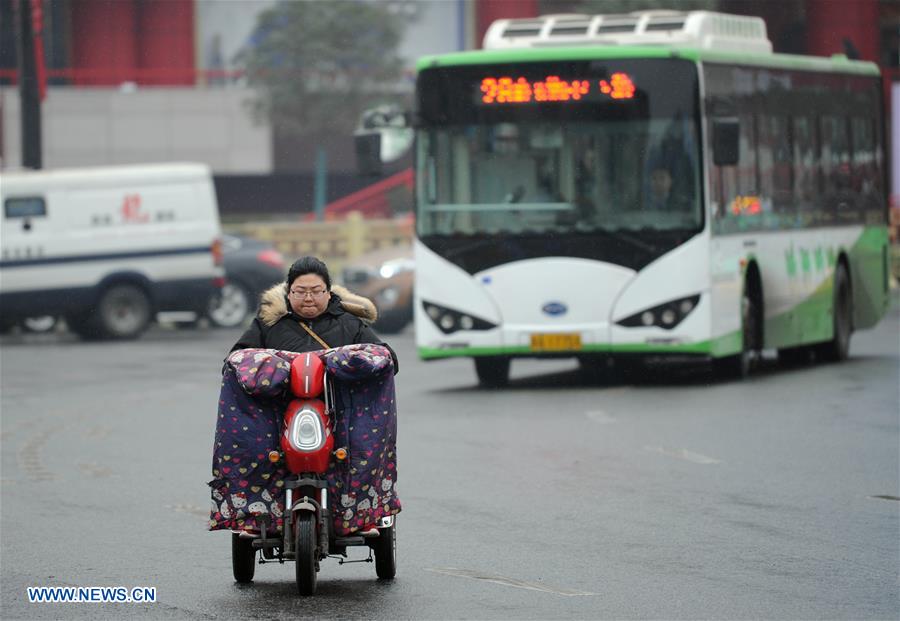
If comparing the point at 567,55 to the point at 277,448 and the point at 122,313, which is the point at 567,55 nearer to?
the point at 277,448

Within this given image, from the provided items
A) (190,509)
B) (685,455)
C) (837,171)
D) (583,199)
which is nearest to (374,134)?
(583,199)

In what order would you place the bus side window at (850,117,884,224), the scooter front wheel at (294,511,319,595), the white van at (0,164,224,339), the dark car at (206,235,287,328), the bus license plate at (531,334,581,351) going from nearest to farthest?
the scooter front wheel at (294,511,319,595) < the bus license plate at (531,334,581,351) < the bus side window at (850,117,884,224) < the white van at (0,164,224,339) < the dark car at (206,235,287,328)

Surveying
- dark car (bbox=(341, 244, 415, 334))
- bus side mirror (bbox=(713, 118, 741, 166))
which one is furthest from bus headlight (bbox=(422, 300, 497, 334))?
dark car (bbox=(341, 244, 415, 334))

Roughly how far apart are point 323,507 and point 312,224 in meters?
32.4

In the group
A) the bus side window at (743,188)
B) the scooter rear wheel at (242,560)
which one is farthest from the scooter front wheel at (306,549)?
the bus side window at (743,188)

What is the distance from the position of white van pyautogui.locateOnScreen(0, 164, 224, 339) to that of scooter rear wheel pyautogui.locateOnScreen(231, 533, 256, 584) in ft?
66.2

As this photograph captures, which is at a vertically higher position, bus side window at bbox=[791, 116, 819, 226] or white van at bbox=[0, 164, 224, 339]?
bus side window at bbox=[791, 116, 819, 226]

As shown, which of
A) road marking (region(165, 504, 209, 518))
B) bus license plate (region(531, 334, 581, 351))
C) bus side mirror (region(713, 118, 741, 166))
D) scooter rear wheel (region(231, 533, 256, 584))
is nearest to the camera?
scooter rear wheel (region(231, 533, 256, 584))

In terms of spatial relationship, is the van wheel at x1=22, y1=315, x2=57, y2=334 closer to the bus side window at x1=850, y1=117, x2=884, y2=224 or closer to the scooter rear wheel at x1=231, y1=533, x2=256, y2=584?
the bus side window at x1=850, y1=117, x2=884, y2=224

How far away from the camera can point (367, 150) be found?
18.1 m

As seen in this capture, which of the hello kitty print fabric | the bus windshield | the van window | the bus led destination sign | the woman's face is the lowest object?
the hello kitty print fabric

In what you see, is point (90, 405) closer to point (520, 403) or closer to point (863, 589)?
point (520, 403)

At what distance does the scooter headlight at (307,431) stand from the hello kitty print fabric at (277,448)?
13 cm

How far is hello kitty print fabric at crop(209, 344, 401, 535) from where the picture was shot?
7.89m
